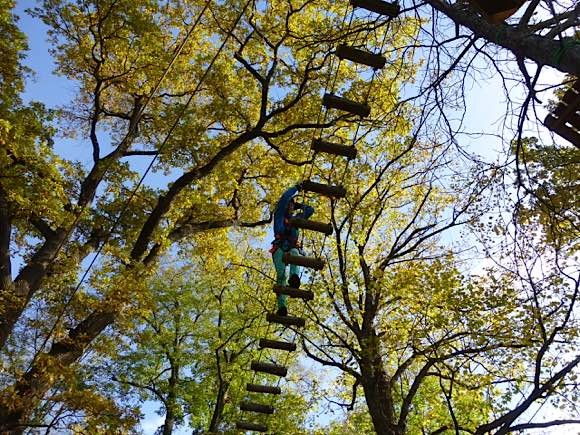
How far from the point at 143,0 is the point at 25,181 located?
14.3 ft

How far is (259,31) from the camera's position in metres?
9.91

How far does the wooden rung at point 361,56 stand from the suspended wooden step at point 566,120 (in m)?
1.44

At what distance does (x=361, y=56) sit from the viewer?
4379 mm

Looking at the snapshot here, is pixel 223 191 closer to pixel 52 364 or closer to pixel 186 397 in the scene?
pixel 52 364

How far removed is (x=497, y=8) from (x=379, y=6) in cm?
89

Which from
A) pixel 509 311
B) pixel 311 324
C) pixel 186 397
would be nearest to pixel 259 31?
pixel 311 324

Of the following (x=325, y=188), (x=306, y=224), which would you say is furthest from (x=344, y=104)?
(x=306, y=224)

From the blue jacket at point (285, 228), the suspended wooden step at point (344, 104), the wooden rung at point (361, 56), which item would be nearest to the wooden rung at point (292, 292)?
the blue jacket at point (285, 228)

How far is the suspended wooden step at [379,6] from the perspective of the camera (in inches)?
152

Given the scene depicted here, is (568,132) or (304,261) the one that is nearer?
(568,132)

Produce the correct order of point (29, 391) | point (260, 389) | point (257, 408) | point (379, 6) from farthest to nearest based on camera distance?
point (257, 408) < point (260, 389) < point (29, 391) < point (379, 6)

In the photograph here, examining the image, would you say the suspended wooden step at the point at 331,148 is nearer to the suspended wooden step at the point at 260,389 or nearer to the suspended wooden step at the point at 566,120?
the suspended wooden step at the point at 566,120

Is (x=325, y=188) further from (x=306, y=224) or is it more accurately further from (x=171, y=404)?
(x=171, y=404)

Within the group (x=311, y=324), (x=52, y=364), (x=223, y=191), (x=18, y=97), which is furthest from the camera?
(x=223, y=191)
